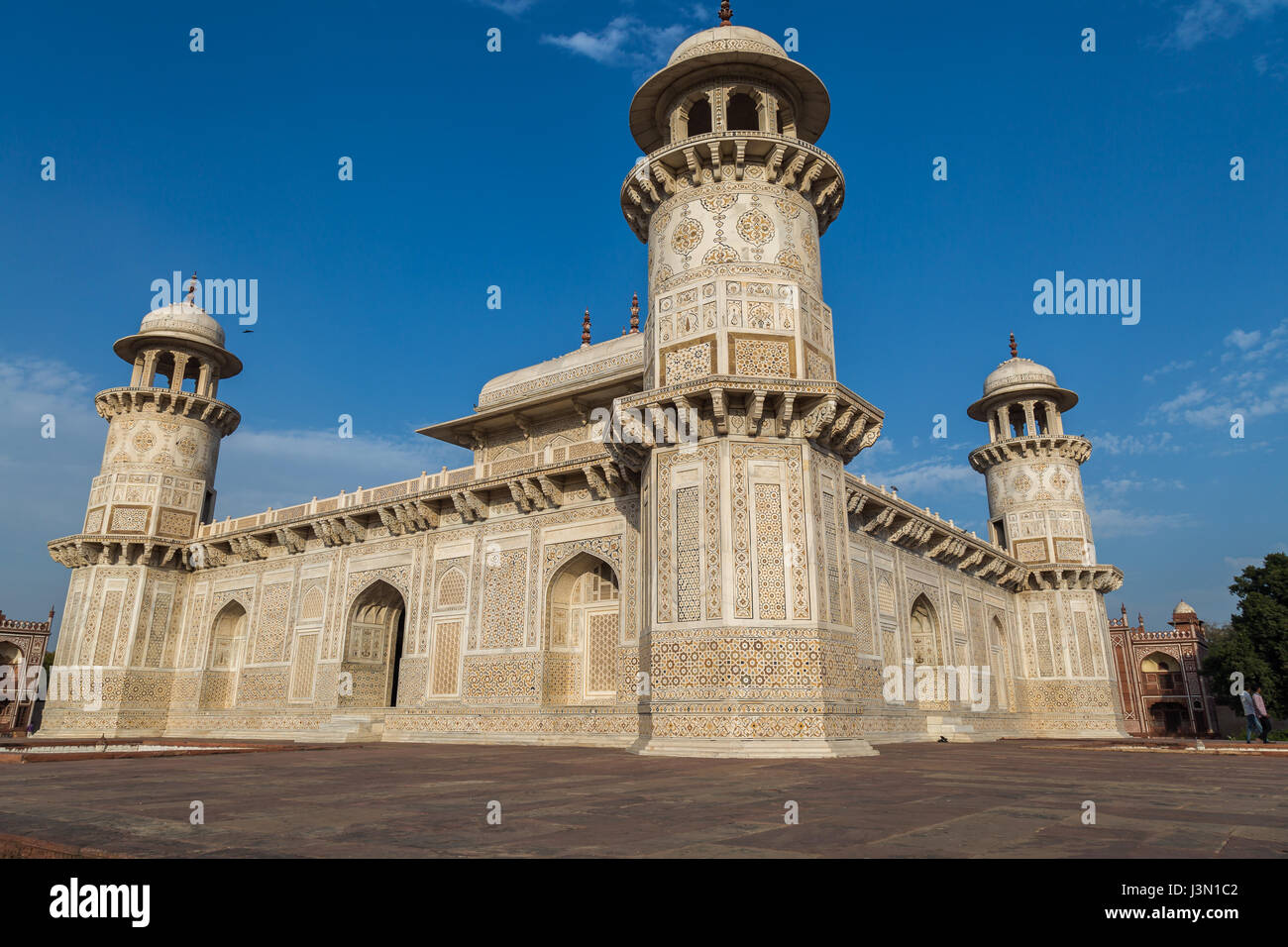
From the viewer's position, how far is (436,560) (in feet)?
60.6

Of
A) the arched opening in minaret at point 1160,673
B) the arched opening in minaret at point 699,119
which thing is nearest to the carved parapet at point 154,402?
the arched opening in minaret at point 699,119

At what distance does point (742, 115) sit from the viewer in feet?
50.6

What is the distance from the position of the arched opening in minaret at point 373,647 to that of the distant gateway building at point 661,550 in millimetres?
66

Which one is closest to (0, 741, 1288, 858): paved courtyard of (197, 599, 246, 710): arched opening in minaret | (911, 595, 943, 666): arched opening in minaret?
(911, 595, 943, 666): arched opening in minaret

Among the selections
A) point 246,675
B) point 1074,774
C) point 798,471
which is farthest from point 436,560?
point 1074,774

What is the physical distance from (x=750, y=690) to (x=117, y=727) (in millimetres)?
18432

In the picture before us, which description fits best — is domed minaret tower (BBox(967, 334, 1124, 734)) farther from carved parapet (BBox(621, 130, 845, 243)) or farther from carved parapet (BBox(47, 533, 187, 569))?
carved parapet (BBox(47, 533, 187, 569))

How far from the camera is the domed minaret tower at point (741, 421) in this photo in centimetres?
1096

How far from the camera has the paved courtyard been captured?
111 inches

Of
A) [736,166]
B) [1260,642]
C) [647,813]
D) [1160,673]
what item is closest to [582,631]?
[736,166]

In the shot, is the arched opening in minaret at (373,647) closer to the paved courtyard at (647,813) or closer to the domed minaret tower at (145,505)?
the domed minaret tower at (145,505)

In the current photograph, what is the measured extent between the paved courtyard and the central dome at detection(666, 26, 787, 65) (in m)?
11.7

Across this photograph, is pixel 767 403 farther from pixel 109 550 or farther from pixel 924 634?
pixel 109 550
